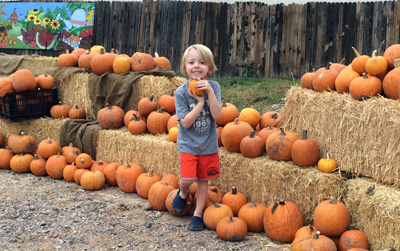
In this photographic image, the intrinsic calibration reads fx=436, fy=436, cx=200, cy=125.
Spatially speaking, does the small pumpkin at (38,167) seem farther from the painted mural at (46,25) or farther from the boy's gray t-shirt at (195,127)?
the painted mural at (46,25)

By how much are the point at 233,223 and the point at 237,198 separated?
0.53 m

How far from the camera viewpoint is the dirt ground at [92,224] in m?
4.14

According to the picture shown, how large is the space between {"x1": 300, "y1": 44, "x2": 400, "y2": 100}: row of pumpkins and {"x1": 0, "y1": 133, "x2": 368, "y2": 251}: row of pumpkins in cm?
111

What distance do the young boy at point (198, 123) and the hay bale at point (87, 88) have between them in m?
2.24

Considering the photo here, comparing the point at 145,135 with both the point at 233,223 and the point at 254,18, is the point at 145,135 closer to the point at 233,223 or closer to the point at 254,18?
the point at 233,223

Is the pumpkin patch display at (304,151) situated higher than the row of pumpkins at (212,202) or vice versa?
the pumpkin patch display at (304,151)

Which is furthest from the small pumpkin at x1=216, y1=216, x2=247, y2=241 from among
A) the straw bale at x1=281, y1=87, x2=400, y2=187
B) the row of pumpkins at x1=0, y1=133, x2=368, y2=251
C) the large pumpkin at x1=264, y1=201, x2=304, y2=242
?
the straw bale at x1=281, y1=87, x2=400, y2=187

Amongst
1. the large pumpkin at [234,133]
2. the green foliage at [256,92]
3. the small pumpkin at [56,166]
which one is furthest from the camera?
the green foliage at [256,92]

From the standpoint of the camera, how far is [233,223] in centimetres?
423

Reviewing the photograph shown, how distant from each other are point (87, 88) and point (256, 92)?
4.65m

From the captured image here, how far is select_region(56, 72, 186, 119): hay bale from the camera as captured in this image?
6.60 m

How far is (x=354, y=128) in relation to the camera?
4.19 meters

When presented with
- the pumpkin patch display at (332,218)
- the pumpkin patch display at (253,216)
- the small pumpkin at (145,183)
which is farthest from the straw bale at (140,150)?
the pumpkin patch display at (332,218)

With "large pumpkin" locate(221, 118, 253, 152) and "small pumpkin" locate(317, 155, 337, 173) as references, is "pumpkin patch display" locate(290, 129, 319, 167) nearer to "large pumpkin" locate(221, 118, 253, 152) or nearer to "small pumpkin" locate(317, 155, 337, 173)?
"small pumpkin" locate(317, 155, 337, 173)
